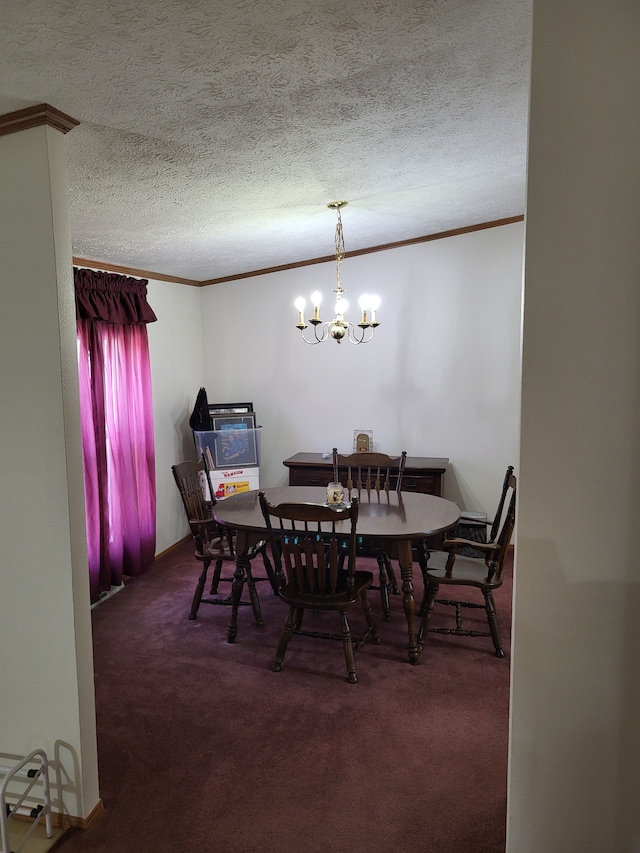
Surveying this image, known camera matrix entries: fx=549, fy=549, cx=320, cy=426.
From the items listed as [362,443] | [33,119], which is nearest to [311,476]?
[362,443]

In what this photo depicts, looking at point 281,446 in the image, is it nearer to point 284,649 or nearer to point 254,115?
point 284,649

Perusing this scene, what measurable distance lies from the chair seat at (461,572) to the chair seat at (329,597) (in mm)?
412

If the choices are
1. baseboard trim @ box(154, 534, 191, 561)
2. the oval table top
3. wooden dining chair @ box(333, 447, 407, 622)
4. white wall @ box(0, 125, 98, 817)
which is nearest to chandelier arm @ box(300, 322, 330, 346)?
wooden dining chair @ box(333, 447, 407, 622)

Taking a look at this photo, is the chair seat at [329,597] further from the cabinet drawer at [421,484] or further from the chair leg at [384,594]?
the cabinet drawer at [421,484]

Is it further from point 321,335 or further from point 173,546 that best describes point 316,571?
point 321,335

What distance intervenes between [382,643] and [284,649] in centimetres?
63

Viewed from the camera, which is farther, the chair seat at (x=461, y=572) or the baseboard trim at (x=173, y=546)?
the baseboard trim at (x=173, y=546)

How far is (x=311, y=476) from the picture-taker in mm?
4625

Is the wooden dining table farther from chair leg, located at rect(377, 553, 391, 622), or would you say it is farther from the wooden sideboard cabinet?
the wooden sideboard cabinet

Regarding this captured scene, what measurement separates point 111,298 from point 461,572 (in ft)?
9.36

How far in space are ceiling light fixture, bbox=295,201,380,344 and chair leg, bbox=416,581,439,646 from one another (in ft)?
5.30

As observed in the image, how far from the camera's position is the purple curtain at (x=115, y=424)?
3547 mm

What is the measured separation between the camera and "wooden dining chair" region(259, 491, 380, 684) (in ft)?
8.48

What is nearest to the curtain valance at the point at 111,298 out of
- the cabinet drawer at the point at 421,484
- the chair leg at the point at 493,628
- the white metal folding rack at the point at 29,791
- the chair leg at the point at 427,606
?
the cabinet drawer at the point at 421,484
